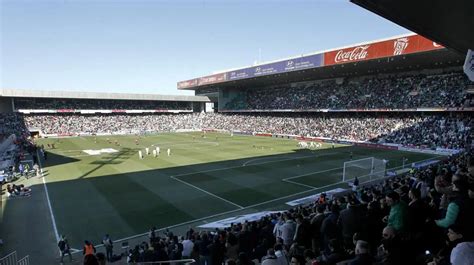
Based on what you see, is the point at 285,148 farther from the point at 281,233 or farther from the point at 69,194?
the point at 281,233

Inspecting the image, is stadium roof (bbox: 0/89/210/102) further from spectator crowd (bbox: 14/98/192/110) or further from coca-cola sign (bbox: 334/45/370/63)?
coca-cola sign (bbox: 334/45/370/63)

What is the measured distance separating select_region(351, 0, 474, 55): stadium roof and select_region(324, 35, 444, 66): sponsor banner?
90.8 ft

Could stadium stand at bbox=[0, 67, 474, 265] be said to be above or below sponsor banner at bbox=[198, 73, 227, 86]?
below

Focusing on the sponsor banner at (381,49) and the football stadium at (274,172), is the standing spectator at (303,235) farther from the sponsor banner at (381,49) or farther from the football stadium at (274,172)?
the sponsor banner at (381,49)

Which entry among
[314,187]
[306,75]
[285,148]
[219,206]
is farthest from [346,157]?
[306,75]

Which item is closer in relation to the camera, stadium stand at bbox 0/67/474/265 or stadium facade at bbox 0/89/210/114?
stadium stand at bbox 0/67/474/265

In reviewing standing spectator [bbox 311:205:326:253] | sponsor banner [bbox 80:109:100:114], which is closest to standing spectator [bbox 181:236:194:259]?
standing spectator [bbox 311:205:326:253]

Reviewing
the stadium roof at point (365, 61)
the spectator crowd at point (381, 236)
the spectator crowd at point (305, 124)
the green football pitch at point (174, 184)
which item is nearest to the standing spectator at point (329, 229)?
the spectator crowd at point (381, 236)

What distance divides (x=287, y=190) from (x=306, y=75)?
4017 centimetres

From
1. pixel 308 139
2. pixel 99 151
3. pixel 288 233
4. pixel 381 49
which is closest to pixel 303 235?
pixel 288 233

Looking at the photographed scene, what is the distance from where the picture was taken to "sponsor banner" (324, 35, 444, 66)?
35000 mm

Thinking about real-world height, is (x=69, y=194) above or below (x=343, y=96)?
below

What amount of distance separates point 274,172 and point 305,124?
34.5m

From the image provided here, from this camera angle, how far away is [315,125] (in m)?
59.2
